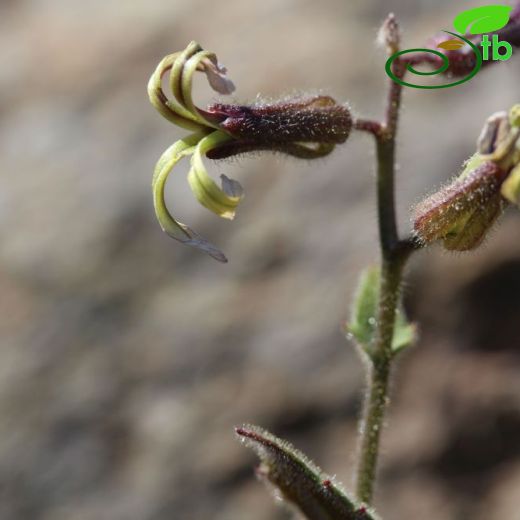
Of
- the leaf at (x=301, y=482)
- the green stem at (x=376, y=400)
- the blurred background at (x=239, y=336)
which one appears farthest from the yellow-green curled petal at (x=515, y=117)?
the blurred background at (x=239, y=336)

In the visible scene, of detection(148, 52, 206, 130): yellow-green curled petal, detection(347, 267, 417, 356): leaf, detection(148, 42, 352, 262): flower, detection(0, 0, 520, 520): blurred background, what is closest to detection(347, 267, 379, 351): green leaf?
detection(347, 267, 417, 356): leaf

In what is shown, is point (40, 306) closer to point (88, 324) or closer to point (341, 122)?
point (88, 324)

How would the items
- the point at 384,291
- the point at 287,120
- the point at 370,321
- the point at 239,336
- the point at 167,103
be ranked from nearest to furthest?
the point at 167,103 < the point at 287,120 < the point at 384,291 < the point at 370,321 < the point at 239,336

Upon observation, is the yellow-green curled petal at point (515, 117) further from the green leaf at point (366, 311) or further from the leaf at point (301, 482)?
the leaf at point (301, 482)

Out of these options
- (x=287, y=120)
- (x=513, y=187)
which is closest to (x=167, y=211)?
(x=287, y=120)

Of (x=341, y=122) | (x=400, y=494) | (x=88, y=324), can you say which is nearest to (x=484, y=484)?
(x=400, y=494)

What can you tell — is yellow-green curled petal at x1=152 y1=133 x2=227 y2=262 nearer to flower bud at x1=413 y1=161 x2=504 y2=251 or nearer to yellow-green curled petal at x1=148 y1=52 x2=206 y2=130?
yellow-green curled petal at x1=148 y1=52 x2=206 y2=130

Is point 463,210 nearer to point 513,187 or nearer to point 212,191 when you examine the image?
point 513,187
